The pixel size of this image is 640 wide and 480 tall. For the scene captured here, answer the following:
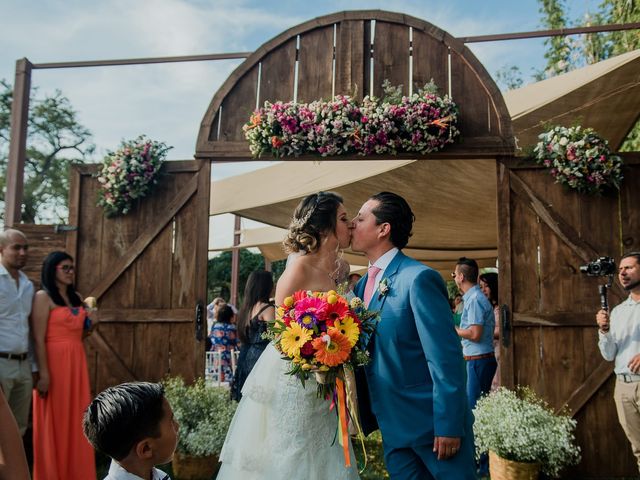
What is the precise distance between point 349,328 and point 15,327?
346 centimetres

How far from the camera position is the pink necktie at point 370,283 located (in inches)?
119

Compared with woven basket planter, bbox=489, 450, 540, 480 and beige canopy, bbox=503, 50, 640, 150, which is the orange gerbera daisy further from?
beige canopy, bbox=503, 50, 640, 150

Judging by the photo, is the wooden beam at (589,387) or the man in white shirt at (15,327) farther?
the wooden beam at (589,387)

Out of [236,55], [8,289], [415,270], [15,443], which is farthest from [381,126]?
[15,443]

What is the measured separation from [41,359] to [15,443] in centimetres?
400

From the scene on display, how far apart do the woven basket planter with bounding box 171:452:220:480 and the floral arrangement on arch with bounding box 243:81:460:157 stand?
112 inches

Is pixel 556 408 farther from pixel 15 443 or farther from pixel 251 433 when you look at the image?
pixel 15 443

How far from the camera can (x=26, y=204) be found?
68.6 feet

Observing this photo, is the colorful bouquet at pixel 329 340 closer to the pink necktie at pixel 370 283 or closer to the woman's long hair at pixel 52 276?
the pink necktie at pixel 370 283

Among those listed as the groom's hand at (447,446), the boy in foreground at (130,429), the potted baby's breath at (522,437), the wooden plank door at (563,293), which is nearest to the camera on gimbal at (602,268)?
the wooden plank door at (563,293)

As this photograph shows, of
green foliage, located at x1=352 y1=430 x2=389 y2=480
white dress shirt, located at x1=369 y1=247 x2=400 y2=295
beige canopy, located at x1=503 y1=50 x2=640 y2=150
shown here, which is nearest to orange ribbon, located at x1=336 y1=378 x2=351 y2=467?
white dress shirt, located at x1=369 y1=247 x2=400 y2=295

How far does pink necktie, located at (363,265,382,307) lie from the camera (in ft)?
9.92

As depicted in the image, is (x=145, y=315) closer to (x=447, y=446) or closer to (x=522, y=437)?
Answer: (x=522, y=437)

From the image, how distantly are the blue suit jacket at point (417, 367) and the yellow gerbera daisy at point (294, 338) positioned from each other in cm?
36
